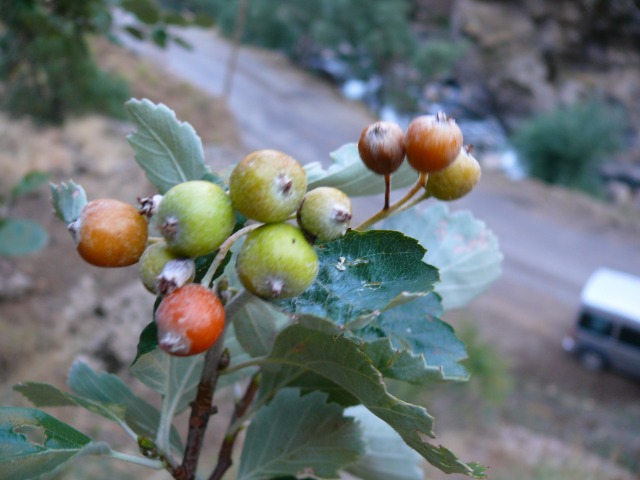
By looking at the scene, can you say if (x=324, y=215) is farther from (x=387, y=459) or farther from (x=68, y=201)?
(x=387, y=459)

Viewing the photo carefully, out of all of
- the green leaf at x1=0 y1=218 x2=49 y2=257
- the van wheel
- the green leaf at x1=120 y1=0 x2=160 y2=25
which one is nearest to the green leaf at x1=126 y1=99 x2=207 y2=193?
the green leaf at x1=120 y1=0 x2=160 y2=25

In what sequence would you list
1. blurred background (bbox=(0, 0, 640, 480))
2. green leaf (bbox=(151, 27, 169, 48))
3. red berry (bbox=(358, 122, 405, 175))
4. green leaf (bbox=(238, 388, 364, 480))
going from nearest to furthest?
red berry (bbox=(358, 122, 405, 175)) → green leaf (bbox=(238, 388, 364, 480)) → green leaf (bbox=(151, 27, 169, 48)) → blurred background (bbox=(0, 0, 640, 480))

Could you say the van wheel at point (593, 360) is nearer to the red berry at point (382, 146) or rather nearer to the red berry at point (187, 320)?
the red berry at point (382, 146)

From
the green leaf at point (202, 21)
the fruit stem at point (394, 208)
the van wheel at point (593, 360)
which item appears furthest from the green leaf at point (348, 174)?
the van wheel at point (593, 360)

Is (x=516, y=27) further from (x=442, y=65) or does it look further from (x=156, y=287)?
(x=156, y=287)

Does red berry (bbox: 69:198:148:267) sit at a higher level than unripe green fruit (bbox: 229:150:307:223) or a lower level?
lower

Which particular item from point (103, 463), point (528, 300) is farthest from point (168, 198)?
point (528, 300)

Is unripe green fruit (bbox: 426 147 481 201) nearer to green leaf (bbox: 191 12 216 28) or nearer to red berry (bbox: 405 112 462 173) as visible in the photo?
red berry (bbox: 405 112 462 173)
